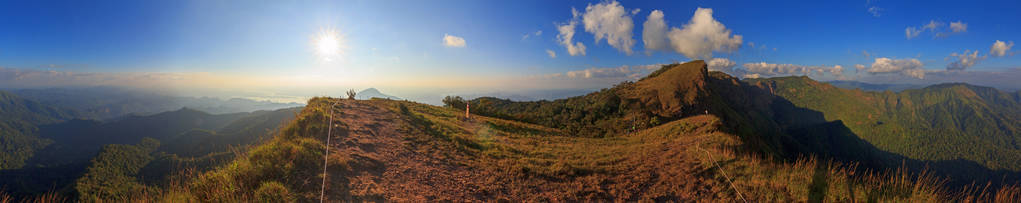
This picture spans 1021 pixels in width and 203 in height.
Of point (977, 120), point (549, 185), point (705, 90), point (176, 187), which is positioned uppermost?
point (705, 90)

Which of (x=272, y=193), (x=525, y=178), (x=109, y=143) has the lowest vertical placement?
(x=109, y=143)

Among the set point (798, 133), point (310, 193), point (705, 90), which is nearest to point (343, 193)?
point (310, 193)

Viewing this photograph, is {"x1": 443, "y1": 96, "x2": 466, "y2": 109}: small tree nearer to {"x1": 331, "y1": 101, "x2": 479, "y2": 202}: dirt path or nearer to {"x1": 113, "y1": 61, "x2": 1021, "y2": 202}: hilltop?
{"x1": 113, "y1": 61, "x2": 1021, "y2": 202}: hilltop

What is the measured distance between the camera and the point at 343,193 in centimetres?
539

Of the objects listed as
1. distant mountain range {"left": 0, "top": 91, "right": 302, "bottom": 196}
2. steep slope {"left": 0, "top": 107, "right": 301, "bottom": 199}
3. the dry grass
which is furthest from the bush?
distant mountain range {"left": 0, "top": 91, "right": 302, "bottom": 196}

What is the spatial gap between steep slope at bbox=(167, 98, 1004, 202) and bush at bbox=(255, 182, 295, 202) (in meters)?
0.02

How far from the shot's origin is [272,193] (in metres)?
4.76

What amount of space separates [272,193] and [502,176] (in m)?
4.27

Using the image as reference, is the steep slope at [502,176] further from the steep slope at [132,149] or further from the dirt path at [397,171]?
the steep slope at [132,149]

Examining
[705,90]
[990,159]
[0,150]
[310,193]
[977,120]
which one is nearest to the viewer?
[310,193]

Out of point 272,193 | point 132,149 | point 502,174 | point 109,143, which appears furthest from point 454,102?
point 109,143

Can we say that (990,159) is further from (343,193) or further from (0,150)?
(0,150)

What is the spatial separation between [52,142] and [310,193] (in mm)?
253188

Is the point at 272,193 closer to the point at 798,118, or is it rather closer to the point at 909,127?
the point at 798,118
